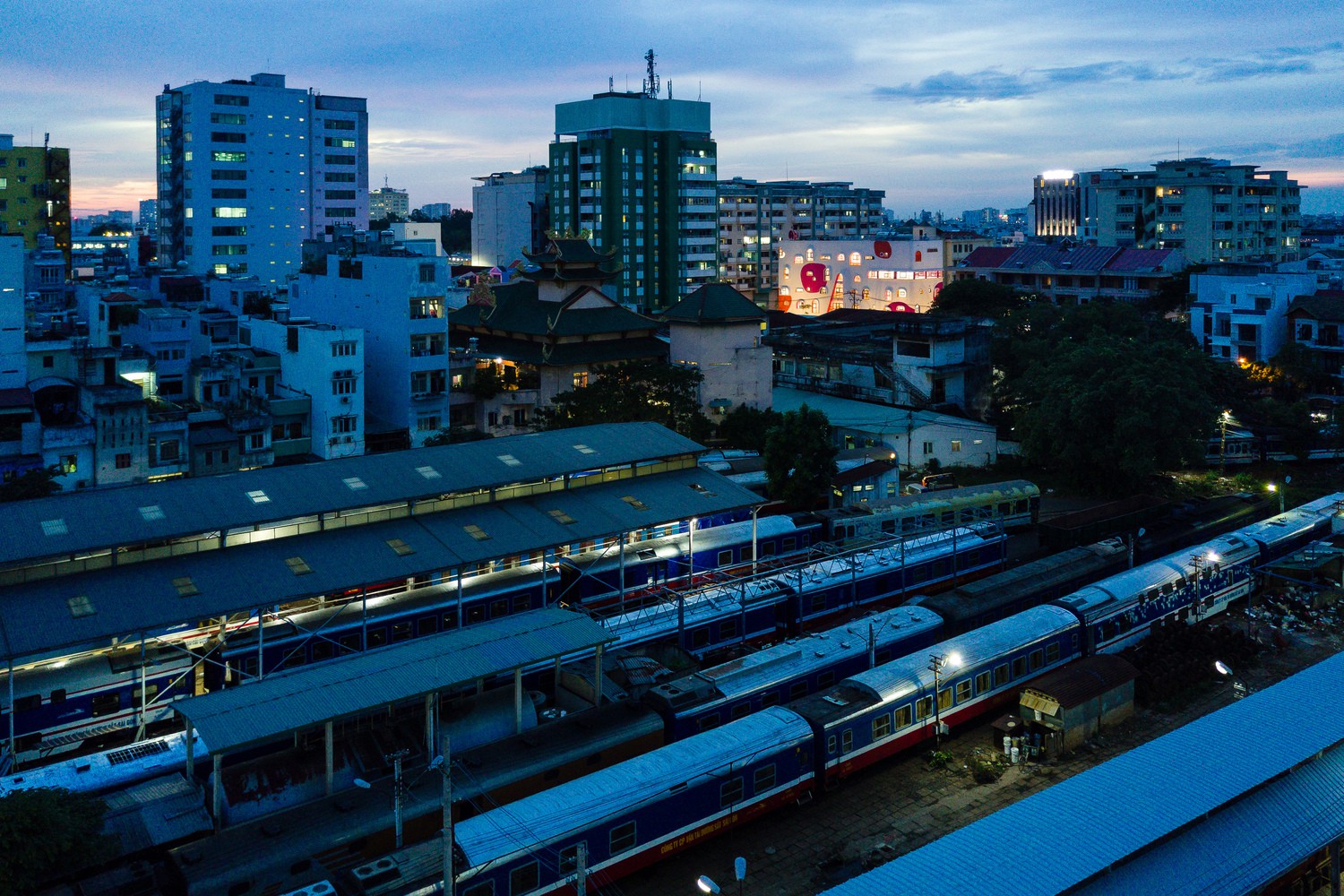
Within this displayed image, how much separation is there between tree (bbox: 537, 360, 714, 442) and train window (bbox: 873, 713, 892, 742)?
2179 cm

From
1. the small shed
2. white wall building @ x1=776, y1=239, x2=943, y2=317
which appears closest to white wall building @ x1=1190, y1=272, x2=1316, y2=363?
white wall building @ x1=776, y1=239, x2=943, y2=317

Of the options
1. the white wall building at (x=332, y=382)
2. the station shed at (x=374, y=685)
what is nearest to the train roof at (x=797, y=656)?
the station shed at (x=374, y=685)

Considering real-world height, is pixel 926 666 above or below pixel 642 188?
below

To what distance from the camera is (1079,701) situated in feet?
78.5

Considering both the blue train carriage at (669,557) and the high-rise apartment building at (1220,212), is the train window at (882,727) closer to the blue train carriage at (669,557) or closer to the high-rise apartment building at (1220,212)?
the blue train carriage at (669,557)

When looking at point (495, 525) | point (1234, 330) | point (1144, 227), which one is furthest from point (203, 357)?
point (1144, 227)

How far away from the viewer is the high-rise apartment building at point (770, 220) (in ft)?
383

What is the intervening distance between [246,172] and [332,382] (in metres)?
47.9

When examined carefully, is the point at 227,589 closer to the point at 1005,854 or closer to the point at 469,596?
the point at 469,596

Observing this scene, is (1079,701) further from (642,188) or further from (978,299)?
(642,188)

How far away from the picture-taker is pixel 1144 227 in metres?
103

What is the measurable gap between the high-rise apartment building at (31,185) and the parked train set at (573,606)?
74.6 m

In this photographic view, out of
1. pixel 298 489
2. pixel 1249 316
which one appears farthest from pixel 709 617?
pixel 1249 316

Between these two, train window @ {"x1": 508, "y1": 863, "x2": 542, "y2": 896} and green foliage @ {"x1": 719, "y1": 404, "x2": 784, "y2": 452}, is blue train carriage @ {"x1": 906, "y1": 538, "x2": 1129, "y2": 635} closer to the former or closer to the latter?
train window @ {"x1": 508, "y1": 863, "x2": 542, "y2": 896}
